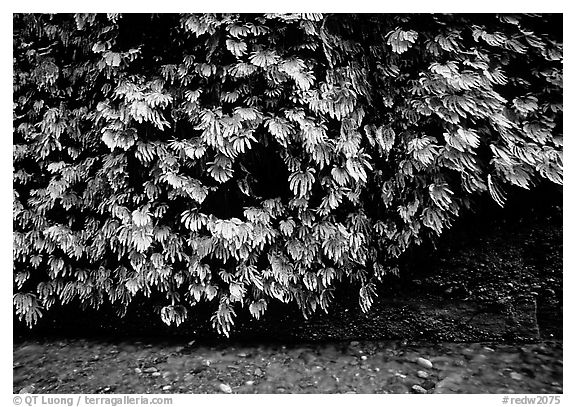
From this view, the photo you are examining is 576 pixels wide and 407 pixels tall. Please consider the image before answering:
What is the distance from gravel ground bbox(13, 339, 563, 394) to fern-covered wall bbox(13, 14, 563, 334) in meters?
0.28

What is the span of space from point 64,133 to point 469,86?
238 centimetres

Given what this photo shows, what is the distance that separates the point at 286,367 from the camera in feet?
8.60

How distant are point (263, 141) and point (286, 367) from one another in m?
1.36

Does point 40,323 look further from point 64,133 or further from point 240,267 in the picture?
point 240,267

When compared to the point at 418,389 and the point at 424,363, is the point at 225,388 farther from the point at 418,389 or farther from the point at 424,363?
the point at 424,363

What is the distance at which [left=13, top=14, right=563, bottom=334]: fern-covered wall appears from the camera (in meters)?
2.40

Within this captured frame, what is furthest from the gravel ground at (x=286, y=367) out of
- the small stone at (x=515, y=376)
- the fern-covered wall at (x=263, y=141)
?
the fern-covered wall at (x=263, y=141)

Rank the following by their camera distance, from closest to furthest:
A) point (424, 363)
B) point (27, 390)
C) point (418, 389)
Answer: point (418, 389) → point (27, 390) → point (424, 363)

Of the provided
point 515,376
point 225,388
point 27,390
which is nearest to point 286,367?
point 225,388

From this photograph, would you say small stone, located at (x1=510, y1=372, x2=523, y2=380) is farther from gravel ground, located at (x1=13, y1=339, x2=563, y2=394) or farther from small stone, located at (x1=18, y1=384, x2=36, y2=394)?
small stone, located at (x1=18, y1=384, x2=36, y2=394)

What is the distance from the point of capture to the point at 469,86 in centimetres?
237

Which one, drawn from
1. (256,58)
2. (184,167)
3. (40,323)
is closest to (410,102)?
(256,58)
